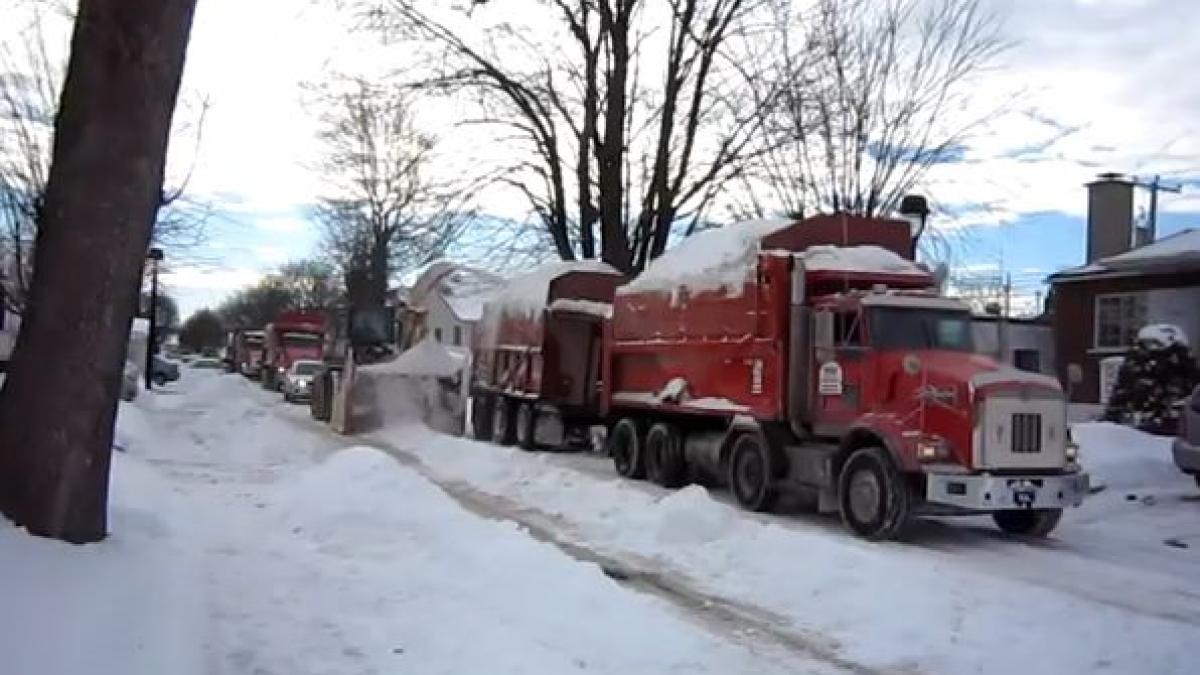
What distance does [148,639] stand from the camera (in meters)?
6.88

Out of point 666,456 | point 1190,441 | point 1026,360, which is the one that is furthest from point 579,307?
point 1190,441

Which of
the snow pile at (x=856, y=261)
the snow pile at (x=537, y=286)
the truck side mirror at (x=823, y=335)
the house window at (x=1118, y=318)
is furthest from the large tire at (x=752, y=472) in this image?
the house window at (x=1118, y=318)

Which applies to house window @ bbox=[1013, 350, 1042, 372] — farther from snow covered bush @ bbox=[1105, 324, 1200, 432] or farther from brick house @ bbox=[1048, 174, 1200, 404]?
brick house @ bbox=[1048, 174, 1200, 404]

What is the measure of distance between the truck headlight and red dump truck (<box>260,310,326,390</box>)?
162 feet

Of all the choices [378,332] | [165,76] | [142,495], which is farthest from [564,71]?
[165,76]

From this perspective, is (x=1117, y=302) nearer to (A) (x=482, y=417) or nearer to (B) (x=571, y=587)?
(A) (x=482, y=417)

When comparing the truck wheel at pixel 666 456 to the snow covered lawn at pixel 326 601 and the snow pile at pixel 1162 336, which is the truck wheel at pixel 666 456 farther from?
the snow pile at pixel 1162 336

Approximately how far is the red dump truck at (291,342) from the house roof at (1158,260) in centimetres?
3640

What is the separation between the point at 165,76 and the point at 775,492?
937 cm

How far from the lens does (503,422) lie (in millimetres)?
26812

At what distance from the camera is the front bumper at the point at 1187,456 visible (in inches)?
608

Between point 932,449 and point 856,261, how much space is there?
3077mm

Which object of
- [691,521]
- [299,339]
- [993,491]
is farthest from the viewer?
[299,339]

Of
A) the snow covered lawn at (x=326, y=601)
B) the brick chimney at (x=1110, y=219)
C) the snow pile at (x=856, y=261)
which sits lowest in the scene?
the snow covered lawn at (x=326, y=601)
